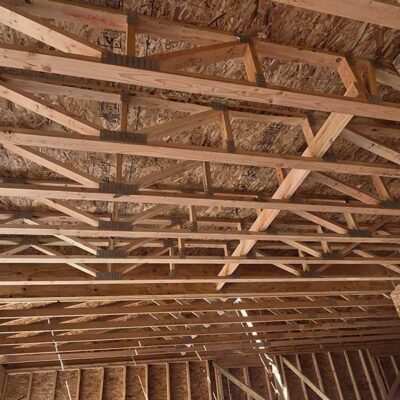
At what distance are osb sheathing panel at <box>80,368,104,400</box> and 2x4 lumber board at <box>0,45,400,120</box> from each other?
9.55m

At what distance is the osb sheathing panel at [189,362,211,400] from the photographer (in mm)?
10234

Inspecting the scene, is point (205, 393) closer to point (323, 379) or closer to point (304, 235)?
point (323, 379)

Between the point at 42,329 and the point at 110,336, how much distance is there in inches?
54.1

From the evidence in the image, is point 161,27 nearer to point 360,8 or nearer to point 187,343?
point 360,8

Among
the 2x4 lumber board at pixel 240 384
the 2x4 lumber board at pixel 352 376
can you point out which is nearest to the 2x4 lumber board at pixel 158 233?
the 2x4 lumber board at pixel 240 384

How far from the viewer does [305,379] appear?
10.9 meters

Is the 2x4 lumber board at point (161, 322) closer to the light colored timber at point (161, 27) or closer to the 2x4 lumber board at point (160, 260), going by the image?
the 2x4 lumber board at point (160, 260)

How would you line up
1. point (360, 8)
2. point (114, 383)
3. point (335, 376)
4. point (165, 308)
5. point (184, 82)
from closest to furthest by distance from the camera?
point (360, 8)
point (184, 82)
point (165, 308)
point (114, 383)
point (335, 376)

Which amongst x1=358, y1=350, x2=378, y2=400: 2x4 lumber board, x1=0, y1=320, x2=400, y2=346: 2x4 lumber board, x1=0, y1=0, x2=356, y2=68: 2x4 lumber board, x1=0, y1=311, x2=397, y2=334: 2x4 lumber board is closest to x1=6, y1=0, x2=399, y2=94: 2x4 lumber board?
x1=0, y1=0, x2=356, y2=68: 2x4 lumber board

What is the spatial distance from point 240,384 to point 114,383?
3402 millimetres

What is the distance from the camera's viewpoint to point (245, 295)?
6.37 metres

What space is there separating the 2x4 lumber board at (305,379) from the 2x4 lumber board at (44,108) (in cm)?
1045

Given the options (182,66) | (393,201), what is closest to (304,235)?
(393,201)

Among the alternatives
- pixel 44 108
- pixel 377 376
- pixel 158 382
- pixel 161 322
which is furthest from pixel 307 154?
pixel 377 376
